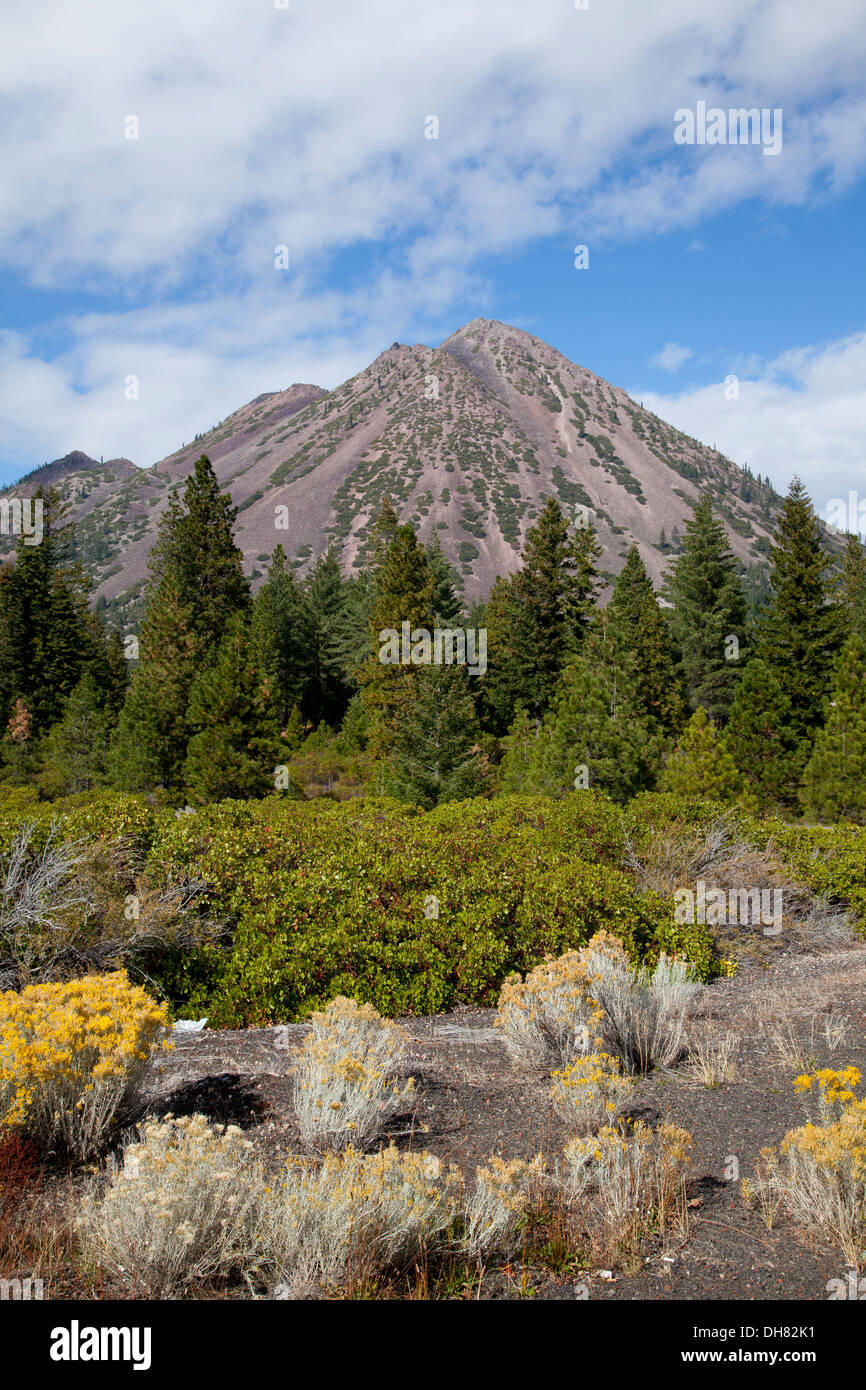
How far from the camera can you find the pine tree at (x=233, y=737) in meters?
25.0

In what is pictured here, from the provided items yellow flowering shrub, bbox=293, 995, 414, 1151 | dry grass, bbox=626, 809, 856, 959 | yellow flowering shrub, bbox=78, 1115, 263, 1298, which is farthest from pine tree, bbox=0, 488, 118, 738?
yellow flowering shrub, bbox=78, 1115, 263, 1298

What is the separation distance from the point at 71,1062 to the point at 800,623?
3275 centimetres

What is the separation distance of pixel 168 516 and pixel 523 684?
21.8 metres

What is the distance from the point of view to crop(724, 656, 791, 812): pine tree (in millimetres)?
23672

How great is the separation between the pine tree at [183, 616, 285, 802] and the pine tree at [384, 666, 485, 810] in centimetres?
504

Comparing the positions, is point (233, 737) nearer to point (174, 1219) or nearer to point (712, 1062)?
point (712, 1062)

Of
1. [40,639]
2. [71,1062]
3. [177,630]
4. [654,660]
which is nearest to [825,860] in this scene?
[71,1062]

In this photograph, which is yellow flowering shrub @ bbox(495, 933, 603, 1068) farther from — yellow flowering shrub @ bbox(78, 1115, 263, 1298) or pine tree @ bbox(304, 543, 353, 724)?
pine tree @ bbox(304, 543, 353, 724)

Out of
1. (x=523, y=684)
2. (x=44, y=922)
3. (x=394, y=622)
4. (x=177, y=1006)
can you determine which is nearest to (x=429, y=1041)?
(x=177, y=1006)

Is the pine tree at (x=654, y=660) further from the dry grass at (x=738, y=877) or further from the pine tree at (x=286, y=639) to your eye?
the dry grass at (x=738, y=877)

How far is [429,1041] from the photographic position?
6375mm

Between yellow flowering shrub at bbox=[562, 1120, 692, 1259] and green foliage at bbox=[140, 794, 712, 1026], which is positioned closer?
yellow flowering shrub at bbox=[562, 1120, 692, 1259]

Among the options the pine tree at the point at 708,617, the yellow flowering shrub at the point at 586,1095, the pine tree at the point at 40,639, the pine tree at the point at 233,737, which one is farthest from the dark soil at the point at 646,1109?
the pine tree at the point at 40,639

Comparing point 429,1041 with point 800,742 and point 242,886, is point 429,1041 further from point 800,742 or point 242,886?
point 800,742
